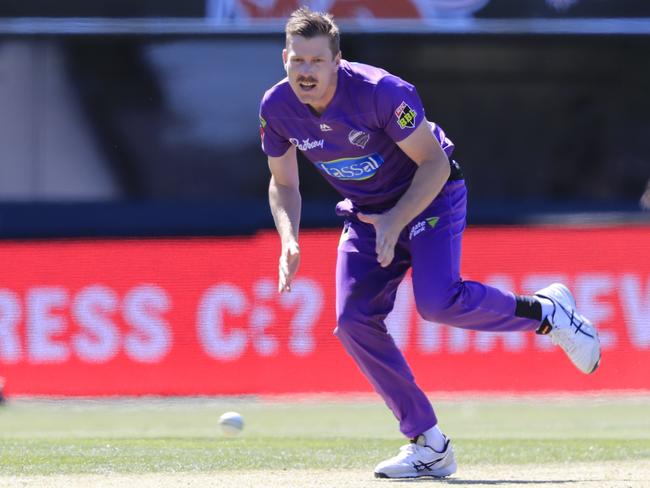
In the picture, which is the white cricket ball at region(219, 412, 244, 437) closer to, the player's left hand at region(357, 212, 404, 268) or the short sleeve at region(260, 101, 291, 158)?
the short sleeve at region(260, 101, 291, 158)

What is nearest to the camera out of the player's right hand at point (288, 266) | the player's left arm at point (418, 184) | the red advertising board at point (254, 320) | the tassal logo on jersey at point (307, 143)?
the player's left arm at point (418, 184)

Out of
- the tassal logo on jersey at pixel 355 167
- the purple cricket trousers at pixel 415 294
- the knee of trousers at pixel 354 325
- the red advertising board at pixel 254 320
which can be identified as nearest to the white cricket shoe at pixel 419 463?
the purple cricket trousers at pixel 415 294

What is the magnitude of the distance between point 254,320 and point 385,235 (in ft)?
18.9

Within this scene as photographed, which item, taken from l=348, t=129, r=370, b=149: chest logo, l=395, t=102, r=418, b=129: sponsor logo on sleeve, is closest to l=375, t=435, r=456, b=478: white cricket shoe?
l=348, t=129, r=370, b=149: chest logo

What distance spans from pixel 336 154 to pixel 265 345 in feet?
17.9

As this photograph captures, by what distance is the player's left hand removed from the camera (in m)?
6.57

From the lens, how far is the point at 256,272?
12500mm

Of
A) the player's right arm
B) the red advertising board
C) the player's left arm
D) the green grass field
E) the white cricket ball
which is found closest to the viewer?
the player's left arm

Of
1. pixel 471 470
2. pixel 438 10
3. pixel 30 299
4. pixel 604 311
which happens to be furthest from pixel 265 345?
pixel 438 10

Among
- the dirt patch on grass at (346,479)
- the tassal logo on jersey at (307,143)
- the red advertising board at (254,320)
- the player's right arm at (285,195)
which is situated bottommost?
the red advertising board at (254,320)

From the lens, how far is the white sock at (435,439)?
7.11 meters

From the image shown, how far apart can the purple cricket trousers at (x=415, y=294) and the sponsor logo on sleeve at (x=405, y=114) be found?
0.57 m

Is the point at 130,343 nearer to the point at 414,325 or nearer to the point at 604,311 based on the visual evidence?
the point at 414,325

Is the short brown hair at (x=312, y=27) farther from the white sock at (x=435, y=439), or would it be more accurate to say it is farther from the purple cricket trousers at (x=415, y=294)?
the white sock at (x=435, y=439)
